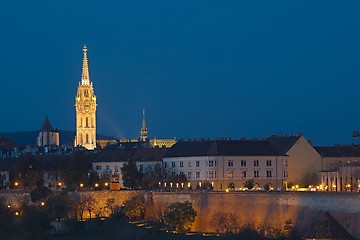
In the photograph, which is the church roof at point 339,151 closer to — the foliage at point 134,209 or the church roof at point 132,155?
the church roof at point 132,155

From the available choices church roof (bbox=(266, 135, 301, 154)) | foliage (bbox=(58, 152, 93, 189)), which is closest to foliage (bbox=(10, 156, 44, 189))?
foliage (bbox=(58, 152, 93, 189))

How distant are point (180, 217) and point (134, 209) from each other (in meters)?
8.26

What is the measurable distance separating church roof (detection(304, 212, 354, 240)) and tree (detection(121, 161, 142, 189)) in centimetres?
3935

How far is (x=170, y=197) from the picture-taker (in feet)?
337

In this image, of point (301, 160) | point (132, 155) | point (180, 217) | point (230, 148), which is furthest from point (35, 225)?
point (132, 155)

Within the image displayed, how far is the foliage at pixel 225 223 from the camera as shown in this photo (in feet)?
300

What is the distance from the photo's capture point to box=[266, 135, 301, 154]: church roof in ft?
407

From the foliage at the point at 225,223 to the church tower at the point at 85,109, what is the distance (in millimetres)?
91887

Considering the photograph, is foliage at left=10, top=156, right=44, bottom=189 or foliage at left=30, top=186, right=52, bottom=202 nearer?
foliage at left=30, top=186, right=52, bottom=202

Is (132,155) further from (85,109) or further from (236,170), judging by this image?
(85,109)

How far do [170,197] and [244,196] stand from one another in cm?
1037

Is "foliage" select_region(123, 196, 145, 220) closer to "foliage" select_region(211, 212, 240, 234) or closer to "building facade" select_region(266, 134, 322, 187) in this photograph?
"foliage" select_region(211, 212, 240, 234)

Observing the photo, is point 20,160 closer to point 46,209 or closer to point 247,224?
point 46,209

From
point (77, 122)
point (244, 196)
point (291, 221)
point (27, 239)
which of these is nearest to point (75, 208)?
point (27, 239)
